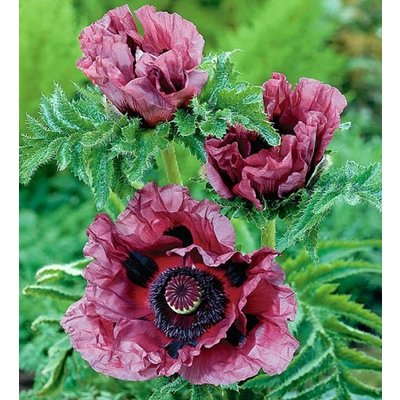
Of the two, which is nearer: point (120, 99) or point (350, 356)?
point (120, 99)

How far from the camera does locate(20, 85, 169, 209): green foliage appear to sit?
3.14 ft

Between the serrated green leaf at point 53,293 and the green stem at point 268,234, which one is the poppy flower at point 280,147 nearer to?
the green stem at point 268,234

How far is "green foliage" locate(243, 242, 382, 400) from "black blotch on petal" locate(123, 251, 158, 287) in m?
0.28

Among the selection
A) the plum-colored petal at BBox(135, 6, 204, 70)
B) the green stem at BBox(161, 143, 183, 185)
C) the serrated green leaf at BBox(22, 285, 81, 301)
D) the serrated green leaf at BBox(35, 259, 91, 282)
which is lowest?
the serrated green leaf at BBox(22, 285, 81, 301)

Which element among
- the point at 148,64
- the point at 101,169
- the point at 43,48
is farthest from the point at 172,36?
the point at 43,48

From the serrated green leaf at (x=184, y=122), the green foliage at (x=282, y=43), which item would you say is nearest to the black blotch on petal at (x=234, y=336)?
the serrated green leaf at (x=184, y=122)

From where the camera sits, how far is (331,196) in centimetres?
98

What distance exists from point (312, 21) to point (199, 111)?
5.70 ft

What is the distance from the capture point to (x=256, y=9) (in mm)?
2865

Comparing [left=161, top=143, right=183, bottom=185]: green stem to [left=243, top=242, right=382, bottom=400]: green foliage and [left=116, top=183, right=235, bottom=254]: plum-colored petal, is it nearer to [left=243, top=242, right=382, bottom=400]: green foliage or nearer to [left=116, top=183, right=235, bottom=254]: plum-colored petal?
[left=116, top=183, right=235, bottom=254]: plum-colored petal

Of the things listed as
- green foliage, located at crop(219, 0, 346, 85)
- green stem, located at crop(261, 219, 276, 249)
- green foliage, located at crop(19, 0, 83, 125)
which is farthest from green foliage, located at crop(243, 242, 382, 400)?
green foliage, located at crop(19, 0, 83, 125)

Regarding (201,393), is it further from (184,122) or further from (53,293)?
(53,293)
